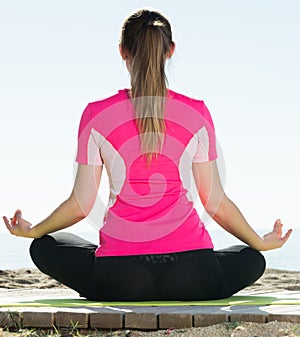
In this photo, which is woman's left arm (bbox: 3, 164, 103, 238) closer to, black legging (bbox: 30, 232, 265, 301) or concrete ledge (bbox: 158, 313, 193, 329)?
black legging (bbox: 30, 232, 265, 301)

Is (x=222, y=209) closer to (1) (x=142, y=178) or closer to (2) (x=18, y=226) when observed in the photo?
(1) (x=142, y=178)

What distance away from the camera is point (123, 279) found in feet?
11.1

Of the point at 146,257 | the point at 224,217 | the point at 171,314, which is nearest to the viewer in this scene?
the point at 171,314

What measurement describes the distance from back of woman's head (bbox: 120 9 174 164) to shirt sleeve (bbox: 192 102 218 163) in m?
0.23

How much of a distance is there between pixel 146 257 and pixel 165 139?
54 centimetres

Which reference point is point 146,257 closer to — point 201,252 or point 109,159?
point 201,252

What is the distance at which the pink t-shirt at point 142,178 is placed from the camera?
11.1 feet

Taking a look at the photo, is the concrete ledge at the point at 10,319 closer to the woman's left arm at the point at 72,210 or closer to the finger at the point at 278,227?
the woman's left arm at the point at 72,210

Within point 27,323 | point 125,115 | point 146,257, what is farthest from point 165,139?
point 27,323

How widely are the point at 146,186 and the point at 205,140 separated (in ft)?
1.28

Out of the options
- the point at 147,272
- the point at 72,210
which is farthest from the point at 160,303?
the point at 72,210

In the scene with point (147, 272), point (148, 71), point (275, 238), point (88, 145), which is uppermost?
point (148, 71)

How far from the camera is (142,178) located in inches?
133

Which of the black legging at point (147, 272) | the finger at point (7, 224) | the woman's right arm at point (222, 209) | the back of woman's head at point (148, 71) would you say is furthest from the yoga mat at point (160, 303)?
the back of woman's head at point (148, 71)
